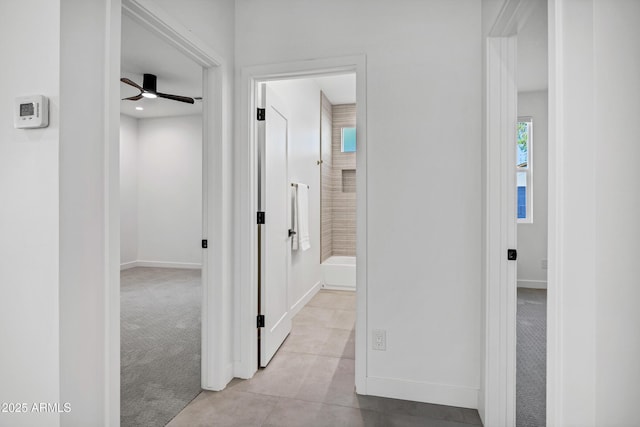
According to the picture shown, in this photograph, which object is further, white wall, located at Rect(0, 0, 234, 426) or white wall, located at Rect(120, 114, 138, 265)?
white wall, located at Rect(120, 114, 138, 265)

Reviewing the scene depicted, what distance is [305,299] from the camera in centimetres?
400

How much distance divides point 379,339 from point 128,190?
18.9 feet

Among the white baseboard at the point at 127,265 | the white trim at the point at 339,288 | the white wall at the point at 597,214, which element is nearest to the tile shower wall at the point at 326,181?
the white trim at the point at 339,288

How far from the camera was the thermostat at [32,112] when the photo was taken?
1.16 m

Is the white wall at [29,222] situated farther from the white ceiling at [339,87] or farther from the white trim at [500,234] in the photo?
the white ceiling at [339,87]

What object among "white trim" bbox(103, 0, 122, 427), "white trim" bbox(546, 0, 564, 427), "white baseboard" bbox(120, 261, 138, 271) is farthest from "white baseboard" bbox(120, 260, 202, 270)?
"white trim" bbox(546, 0, 564, 427)

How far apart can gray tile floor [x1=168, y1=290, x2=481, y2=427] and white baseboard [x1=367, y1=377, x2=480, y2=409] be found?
4 centimetres

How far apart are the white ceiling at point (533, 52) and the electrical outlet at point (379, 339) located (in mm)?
2318

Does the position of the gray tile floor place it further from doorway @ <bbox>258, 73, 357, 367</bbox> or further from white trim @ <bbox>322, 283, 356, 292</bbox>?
white trim @ <bbox>322, 283, 356, 292</bbox>

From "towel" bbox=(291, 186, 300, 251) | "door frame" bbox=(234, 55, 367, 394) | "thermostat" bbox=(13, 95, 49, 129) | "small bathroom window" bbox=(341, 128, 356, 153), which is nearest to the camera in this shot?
"thermostat" bbox=(13, 95, 49, 129)

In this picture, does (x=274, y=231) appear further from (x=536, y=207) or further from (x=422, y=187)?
(x=536, y=207)

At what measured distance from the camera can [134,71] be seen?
13.6 ft

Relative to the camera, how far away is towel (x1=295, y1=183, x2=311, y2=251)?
3.56 metres

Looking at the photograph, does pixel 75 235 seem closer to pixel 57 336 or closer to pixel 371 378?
pixel 57 336
